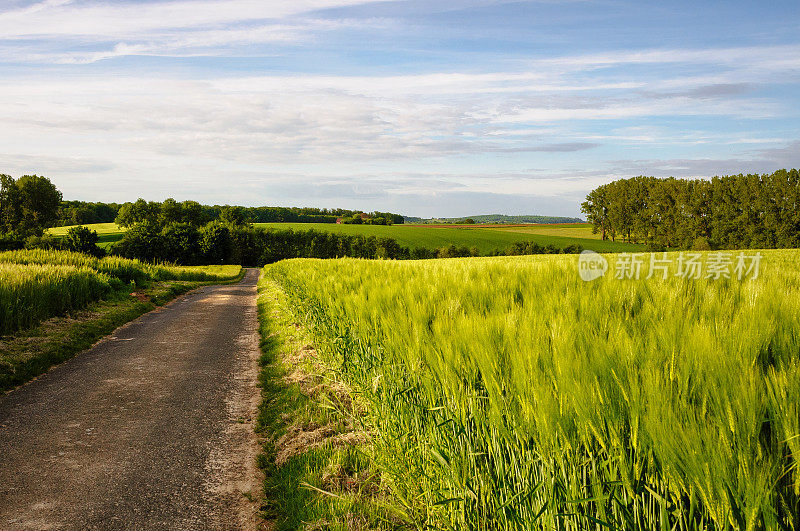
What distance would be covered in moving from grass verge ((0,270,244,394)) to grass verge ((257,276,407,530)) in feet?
14.6

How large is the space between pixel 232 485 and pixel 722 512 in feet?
14.0

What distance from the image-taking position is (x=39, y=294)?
12.0 m

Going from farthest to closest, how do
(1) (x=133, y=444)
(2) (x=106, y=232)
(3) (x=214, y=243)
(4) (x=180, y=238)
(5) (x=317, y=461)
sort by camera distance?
(2) (x=106, y=232)
(3) (x=214, y=243)
(4) (x=180, y=238)
(1) (x=133, y=444)
(5) (x=317, y=461)

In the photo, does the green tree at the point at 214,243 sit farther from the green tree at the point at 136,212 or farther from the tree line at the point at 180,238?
the green tree at the point at 136,212

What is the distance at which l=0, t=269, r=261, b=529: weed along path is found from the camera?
399 centimetres

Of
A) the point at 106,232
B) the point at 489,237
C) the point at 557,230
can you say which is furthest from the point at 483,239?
the point at 106,232

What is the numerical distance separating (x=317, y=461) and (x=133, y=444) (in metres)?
2.45

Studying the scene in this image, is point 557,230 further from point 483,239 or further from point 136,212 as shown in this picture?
point 136,212

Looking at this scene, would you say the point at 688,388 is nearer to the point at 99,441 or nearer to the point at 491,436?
the point at 491,436

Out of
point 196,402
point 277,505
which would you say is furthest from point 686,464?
point 196,402

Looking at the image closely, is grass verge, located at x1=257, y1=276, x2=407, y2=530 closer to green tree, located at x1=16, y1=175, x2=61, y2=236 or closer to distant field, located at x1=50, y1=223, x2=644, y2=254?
distant field, located at x1=50, y1=223, x2=644, y2=254

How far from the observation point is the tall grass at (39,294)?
10.4 metres

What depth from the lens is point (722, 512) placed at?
1.25m

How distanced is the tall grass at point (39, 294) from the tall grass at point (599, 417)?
11.1m
